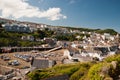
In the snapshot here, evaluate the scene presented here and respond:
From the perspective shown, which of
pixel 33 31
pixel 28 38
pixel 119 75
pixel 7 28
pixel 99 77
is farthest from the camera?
pixel 33 31

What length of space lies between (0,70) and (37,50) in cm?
2552

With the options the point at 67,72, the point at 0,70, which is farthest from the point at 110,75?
the point at 0,70

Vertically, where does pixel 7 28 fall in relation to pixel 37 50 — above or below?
above

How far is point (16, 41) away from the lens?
65188mm

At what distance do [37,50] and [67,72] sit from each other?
3450 cm

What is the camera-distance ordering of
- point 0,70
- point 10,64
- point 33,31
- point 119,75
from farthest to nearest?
point 33,31 → point 10,64 → point 0,70 → point 119,75

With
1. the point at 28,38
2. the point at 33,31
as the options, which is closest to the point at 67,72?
the point at 28,38

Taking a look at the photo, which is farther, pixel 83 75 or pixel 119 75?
pixel 83 75

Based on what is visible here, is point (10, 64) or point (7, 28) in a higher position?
point (7, 28)

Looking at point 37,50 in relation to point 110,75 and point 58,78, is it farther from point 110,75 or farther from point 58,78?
point 110,75

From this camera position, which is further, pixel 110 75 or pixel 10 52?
pixel 10 52

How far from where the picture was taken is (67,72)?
25.5 meters

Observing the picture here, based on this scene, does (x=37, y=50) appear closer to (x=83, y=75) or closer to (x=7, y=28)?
(x=7, y=28)

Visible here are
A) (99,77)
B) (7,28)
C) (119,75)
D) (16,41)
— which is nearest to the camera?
(99,77)
